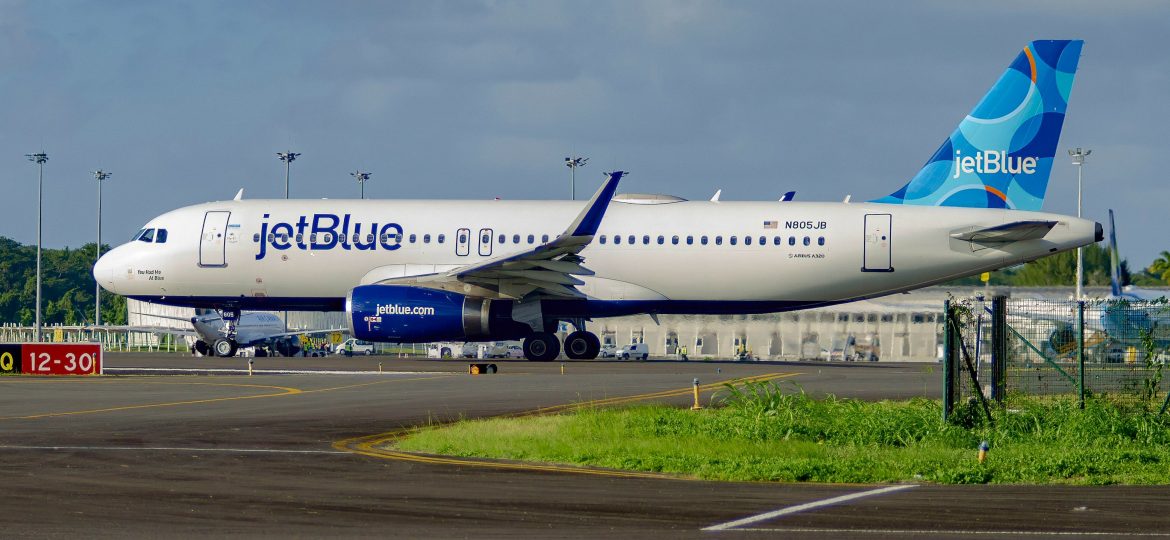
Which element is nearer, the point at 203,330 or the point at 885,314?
the point at 885,314

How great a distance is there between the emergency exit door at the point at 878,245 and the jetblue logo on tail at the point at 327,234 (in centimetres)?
1416

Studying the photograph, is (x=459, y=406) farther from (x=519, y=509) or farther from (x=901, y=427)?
(x=519, y=509)

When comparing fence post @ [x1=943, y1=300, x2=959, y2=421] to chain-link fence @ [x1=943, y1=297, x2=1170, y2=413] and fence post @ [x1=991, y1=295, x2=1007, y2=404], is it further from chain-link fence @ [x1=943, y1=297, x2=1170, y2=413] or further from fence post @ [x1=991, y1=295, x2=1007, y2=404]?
fence post @ [x1=991, y1=295, x2=1007, y2=404]

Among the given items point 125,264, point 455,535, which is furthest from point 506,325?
point 455,535

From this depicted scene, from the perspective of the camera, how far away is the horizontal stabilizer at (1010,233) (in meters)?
38.9

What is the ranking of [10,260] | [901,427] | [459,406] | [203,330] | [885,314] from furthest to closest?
[10,260] < [203,330] < [885,314] < [459,406] < [901,427]

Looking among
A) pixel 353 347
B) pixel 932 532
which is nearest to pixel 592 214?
pixel 932 532

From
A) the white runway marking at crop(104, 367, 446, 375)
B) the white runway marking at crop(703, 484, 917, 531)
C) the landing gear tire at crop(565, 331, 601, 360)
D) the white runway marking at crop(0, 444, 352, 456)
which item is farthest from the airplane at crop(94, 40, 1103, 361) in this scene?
the white runway marking at crop(703, 484, 917, 531)

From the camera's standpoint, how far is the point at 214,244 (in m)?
43.2

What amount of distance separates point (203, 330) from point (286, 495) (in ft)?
166

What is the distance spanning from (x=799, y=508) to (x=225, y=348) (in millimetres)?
41263

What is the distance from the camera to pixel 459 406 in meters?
24.7

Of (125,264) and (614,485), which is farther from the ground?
(125,264)

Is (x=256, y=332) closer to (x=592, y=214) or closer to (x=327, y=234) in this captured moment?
(x=327, y=234)
